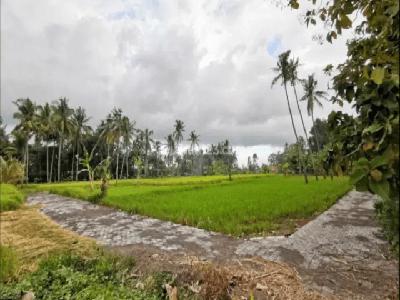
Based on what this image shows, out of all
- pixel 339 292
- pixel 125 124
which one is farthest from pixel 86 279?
pixel 125 124

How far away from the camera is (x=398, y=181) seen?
3.79ft

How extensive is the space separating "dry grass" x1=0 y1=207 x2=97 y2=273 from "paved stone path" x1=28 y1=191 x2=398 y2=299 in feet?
2.28

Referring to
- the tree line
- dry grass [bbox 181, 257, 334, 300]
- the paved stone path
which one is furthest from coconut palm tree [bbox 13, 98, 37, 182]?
dry grass [bbox 181, 257, 334, 300]

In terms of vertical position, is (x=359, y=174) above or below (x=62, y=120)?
below

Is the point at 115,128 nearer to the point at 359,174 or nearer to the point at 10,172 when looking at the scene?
the point at 10,172

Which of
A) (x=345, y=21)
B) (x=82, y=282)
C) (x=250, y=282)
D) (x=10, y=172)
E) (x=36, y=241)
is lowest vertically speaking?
(x=250, y=282)

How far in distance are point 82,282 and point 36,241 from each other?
346 cm

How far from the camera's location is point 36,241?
7336 mm

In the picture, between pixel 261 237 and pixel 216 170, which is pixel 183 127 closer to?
pixel 216 170

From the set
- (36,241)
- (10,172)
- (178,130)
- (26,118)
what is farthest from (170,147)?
(36,241)

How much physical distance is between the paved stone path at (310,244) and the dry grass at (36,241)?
2.28 ft

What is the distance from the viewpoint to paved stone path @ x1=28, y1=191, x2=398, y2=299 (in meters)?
4.97

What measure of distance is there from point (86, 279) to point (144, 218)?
6525mm

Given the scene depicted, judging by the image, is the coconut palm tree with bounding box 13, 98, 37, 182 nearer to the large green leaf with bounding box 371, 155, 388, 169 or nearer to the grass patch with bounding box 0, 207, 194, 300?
the grass patch with bounding box 0, 207, 194, 300
